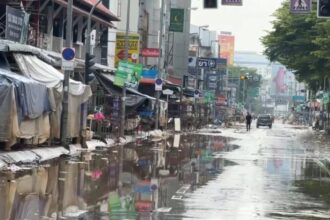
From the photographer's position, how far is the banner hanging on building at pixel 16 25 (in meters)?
24.6

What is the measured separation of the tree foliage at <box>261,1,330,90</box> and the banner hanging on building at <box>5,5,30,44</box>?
26.0 metres

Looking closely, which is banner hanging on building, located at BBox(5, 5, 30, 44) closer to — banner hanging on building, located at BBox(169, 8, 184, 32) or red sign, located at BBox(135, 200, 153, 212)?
red sign, located at BBox(135, 200, 153, 212)

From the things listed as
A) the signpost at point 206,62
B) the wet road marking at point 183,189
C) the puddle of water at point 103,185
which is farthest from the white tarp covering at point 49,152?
the signpost at point 206,62

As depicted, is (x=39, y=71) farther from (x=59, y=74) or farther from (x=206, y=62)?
(x=206, y=62)

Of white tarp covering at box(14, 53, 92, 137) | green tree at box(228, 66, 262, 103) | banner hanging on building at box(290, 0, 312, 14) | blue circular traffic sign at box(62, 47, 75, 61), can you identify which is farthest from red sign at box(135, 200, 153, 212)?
green tree at box(228, 66, 262, 103)

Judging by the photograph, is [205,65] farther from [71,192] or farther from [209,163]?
[71,192]

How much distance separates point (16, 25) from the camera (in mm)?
25141

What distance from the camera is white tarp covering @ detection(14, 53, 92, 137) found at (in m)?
23.5

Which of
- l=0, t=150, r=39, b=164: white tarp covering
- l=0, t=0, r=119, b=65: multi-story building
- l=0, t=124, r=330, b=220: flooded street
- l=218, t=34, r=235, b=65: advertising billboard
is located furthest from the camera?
l=218, t=34, r=235, b=65: advertising billboard

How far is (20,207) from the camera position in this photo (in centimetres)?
1231

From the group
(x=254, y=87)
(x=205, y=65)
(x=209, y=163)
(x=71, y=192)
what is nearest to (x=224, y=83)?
(x=254, y=87)

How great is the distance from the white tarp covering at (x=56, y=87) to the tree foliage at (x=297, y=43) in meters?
24.4

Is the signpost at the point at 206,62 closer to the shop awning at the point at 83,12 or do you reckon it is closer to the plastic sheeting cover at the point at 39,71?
the shop awning at the point at 83,12

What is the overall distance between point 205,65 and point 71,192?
73598mm
